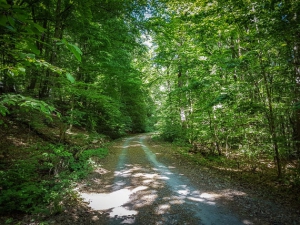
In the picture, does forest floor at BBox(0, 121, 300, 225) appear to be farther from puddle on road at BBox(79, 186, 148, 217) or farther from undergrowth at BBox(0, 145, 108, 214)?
undergrowth at BBox(0, 145, 108, 214)

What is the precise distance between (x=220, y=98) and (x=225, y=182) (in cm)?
339

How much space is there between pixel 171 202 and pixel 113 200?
5.85 ft

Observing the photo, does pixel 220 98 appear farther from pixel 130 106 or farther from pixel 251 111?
pixel 130 106

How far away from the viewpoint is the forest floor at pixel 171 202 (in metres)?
4.27

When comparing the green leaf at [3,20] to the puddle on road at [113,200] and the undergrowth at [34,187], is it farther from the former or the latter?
the puddle on road at [113,200]

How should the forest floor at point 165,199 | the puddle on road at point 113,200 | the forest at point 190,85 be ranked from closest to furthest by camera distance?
the forest floor at point 165,199 < the puddle on road at point 113,200 < the forest at point 190,85

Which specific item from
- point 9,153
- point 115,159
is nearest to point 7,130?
point 9,153

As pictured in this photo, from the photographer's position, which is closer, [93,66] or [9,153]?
[9,153]

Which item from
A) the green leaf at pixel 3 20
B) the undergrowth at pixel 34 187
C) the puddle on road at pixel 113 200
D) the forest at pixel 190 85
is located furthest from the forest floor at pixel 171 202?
the green leaf at pixel 3 20

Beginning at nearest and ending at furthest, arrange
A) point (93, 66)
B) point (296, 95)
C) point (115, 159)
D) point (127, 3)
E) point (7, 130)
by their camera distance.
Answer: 1. point (296, 95)
2. point (127, 3)
3. point (7, 130)
4. point (115, 159)
5. point (93, 66)

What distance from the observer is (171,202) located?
5.16 metres

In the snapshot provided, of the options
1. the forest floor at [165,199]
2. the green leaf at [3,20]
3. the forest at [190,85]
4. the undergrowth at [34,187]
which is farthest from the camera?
the forest at [190,85]

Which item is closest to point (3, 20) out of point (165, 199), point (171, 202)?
point (171, 202)

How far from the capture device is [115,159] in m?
10.7
